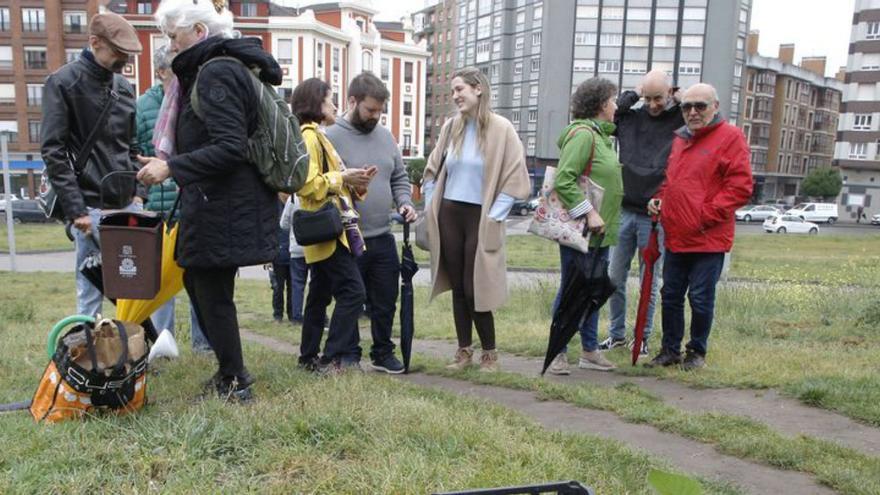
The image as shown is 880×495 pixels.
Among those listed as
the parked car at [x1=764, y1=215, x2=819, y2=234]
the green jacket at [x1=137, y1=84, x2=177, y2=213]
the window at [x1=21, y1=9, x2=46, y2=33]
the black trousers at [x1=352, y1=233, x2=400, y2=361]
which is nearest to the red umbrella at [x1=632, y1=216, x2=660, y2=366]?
the black trousers at [x1=352, y1=233, x2=400, y2=361]

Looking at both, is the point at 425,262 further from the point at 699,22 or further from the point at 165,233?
the point at 699,22

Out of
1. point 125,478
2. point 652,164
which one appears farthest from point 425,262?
point 125,478

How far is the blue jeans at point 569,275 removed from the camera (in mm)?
4902

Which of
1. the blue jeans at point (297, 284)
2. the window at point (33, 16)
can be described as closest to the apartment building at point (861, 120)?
the window at point (33, 16)

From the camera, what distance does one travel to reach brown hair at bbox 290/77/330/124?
453cm

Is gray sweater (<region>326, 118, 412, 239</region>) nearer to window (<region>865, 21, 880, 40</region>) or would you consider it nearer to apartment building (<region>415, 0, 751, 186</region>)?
apartment building (<region>415, 0, 751, 186</region>)

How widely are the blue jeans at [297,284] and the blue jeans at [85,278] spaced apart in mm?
2790

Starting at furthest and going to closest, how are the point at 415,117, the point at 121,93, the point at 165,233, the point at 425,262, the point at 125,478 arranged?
the point at 415,117 → the point at 425,262 → the point at 121,93 → the point at 165,233 → the point at 125,478

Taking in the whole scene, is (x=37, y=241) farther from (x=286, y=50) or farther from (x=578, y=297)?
(x=286, y=50)

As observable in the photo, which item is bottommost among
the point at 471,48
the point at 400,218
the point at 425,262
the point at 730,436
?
the point at 425,262

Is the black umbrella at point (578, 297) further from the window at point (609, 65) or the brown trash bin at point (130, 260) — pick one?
the window at point (609, 65)

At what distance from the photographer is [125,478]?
2496 mm

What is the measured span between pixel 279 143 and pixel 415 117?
231ft

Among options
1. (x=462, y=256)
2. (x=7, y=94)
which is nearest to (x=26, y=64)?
(x=7, y=94)
